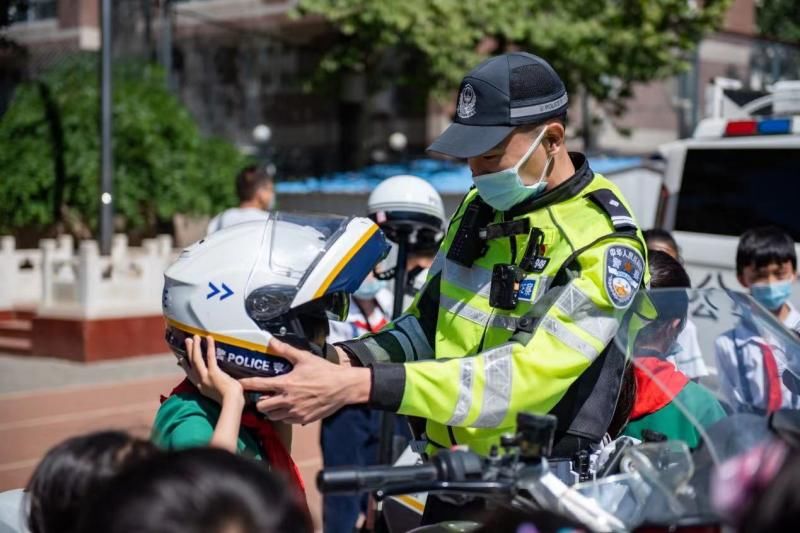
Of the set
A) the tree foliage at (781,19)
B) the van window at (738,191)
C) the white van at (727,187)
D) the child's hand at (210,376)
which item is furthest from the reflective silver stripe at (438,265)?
the tree foliage at (781,19)

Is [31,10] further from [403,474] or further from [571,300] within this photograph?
[403,474]

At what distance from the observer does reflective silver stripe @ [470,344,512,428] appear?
219 centimetres

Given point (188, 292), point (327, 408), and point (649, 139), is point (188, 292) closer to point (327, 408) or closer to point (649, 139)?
point (327, 408)

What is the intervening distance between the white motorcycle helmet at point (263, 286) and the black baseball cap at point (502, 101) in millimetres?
333

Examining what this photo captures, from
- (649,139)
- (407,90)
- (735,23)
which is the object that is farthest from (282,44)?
(735,23)

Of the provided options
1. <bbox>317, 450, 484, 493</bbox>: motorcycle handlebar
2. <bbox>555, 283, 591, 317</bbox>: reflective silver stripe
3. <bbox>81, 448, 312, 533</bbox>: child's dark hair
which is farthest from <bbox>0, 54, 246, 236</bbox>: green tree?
<bbox>81, 448, 312, 533</bbox>: child's dark hair

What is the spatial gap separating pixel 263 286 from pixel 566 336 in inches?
25.9

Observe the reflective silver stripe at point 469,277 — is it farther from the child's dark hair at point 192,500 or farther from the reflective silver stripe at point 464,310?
the child's dark hair at point 192,500

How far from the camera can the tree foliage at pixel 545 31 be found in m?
14.7

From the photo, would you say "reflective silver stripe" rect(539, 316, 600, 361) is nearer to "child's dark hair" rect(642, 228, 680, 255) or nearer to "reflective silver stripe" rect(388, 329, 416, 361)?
"reflective silver stripe" rect(388, 329, 416, 361)

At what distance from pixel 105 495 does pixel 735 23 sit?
26.1 m

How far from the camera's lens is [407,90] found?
20.3m

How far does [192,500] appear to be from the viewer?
143 cm

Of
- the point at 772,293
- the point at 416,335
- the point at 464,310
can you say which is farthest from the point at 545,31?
the point at 464,310
